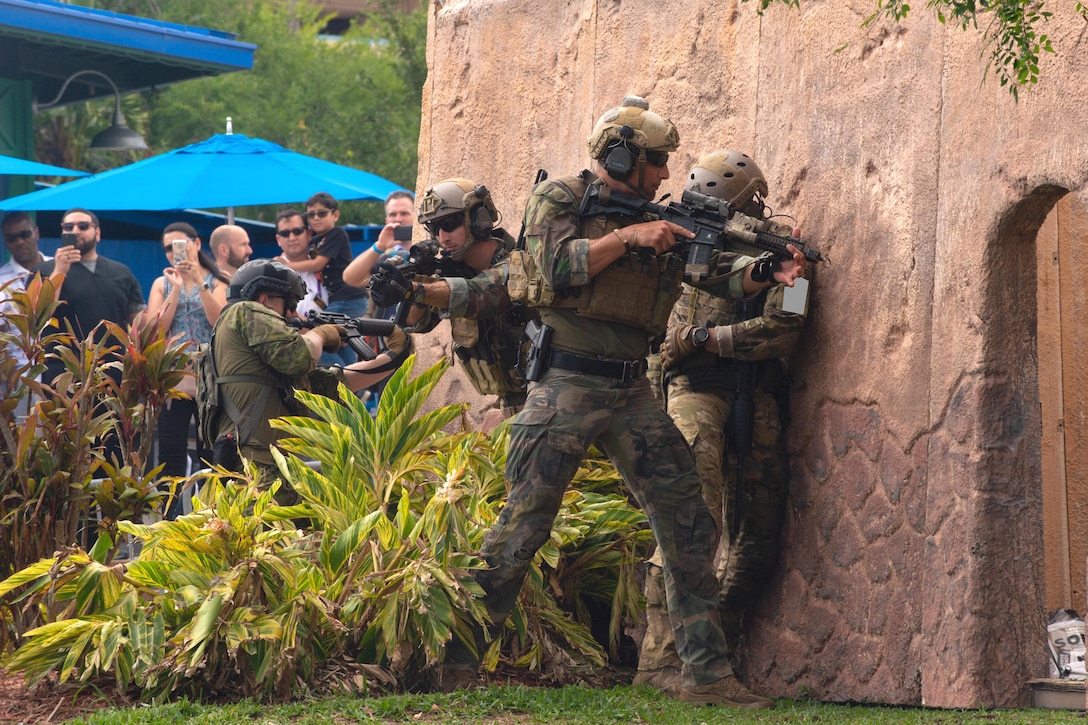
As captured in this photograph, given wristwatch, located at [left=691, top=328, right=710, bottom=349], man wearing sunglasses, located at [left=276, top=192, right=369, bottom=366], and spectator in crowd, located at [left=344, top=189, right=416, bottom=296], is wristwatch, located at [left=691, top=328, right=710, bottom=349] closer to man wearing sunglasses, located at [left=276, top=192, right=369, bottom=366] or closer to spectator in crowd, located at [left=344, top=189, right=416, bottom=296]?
spectator in crowd, located at [left=344, top=189, right=416, bottom=296]

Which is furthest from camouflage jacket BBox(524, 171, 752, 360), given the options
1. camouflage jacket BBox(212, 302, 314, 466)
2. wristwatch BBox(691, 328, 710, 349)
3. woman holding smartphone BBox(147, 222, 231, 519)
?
woman holding smartphone BBox(147, 222, 231, 519)

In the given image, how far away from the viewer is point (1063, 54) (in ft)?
15.8

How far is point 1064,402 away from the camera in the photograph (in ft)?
19.8

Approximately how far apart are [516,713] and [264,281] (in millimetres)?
2641

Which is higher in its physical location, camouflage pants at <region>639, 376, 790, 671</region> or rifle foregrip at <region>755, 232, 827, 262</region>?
rifle foregrip at <region>755, 232, 827, 262</region>

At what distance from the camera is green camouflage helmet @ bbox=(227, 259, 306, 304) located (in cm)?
688

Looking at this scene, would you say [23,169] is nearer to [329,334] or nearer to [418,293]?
[329,334]

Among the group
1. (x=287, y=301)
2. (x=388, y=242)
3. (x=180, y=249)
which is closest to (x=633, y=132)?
(x=287, y=301)

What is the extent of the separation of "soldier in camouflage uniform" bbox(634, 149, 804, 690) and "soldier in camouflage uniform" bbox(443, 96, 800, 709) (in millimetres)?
335

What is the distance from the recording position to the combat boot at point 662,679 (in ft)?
18.2

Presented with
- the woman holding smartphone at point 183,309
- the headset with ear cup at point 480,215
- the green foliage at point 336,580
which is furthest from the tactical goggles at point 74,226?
the headset with ear cup at point 480,215

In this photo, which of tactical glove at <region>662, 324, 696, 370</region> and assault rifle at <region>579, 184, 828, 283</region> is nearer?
assault rifle at <region>579, 184, 828, 283</region>

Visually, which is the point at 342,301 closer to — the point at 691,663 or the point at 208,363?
the point at 208,363

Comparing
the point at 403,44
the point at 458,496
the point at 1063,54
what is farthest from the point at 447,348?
the point at 403,44
